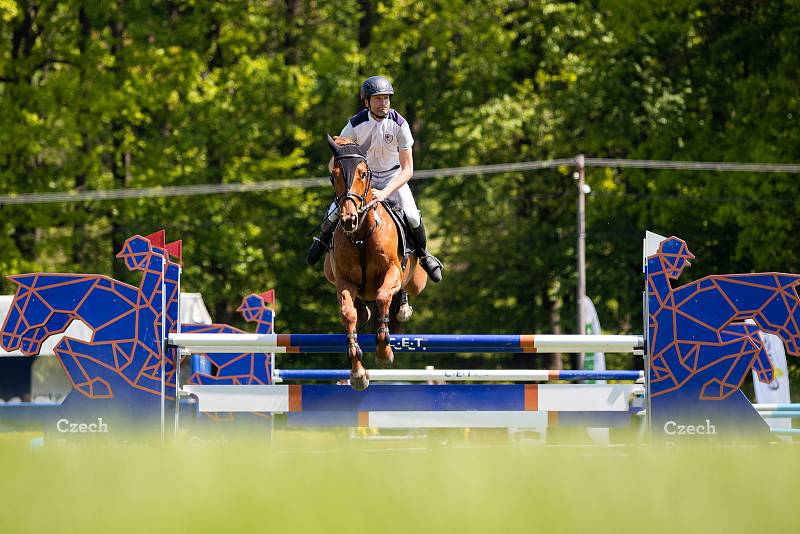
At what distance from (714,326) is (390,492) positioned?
4088mm

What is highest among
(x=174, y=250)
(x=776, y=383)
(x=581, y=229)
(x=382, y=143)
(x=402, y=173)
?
(x=581, y=229)

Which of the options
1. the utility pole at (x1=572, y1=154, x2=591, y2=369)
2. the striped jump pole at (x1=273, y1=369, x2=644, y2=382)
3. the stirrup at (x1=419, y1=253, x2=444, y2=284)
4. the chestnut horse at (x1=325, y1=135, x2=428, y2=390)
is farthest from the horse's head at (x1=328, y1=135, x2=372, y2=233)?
the utility pole at (x1=572, y1=154, x2=591, y2=369)

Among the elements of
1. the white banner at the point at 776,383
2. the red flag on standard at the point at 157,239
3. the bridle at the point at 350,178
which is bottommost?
the white banner at the point at 776,383

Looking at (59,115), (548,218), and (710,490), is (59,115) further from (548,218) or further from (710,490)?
(710,490)

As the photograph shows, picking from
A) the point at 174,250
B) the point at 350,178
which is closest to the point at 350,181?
the point at 350,178

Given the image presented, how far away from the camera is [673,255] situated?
7.56 m

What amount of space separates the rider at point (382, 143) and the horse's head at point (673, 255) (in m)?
1.68

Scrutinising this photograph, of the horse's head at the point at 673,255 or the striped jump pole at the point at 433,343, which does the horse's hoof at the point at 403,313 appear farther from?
the horse's head at the point at 673,255

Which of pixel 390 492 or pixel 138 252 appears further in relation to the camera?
pixel 138 252

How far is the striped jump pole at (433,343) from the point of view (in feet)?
24.2

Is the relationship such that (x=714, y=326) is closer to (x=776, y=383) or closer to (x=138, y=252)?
(x=138, y=252)

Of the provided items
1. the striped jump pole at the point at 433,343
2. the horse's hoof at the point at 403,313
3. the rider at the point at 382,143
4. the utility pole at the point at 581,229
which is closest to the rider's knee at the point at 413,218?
the rider at the point at 382,143

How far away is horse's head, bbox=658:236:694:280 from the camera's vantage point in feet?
24.7

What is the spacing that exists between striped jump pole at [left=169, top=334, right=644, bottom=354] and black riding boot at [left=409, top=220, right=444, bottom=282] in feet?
2.96
